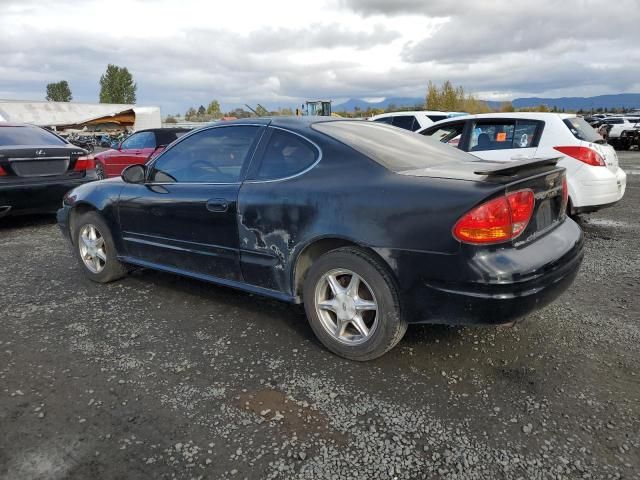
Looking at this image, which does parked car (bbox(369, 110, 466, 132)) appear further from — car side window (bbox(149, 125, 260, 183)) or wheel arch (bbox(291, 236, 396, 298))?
wheel arch (bbox(291, 236, 396, 298))

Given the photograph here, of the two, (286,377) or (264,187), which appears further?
(264,187)

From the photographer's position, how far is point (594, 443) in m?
2.21

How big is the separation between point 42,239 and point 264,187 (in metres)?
4.65

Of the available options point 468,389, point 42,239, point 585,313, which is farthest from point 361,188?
point 42,239

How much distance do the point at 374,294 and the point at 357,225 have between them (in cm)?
41

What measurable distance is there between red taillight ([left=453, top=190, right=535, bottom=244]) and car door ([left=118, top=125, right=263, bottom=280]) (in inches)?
62.5

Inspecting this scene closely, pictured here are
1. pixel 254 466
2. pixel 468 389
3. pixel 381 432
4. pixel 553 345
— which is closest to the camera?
pixel 254 466

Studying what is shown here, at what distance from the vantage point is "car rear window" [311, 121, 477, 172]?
10.1 feet

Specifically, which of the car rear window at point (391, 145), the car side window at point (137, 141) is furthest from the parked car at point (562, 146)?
the car side window at point (137, 141)

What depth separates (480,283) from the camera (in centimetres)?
250

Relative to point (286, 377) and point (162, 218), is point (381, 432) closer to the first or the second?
point (286, 377)

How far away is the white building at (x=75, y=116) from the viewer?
45.2 meters

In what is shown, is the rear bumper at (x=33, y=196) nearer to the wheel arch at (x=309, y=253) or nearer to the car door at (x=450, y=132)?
the wheel arch at (x=309, y=253)

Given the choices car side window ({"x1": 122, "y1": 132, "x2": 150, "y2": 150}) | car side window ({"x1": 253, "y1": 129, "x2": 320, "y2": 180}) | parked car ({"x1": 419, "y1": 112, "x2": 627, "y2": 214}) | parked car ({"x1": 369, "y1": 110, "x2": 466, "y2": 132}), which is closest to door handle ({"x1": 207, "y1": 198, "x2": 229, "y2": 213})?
car side window ({"x1": 253, "y1": 129, "x2": 320, "y2": 180})
